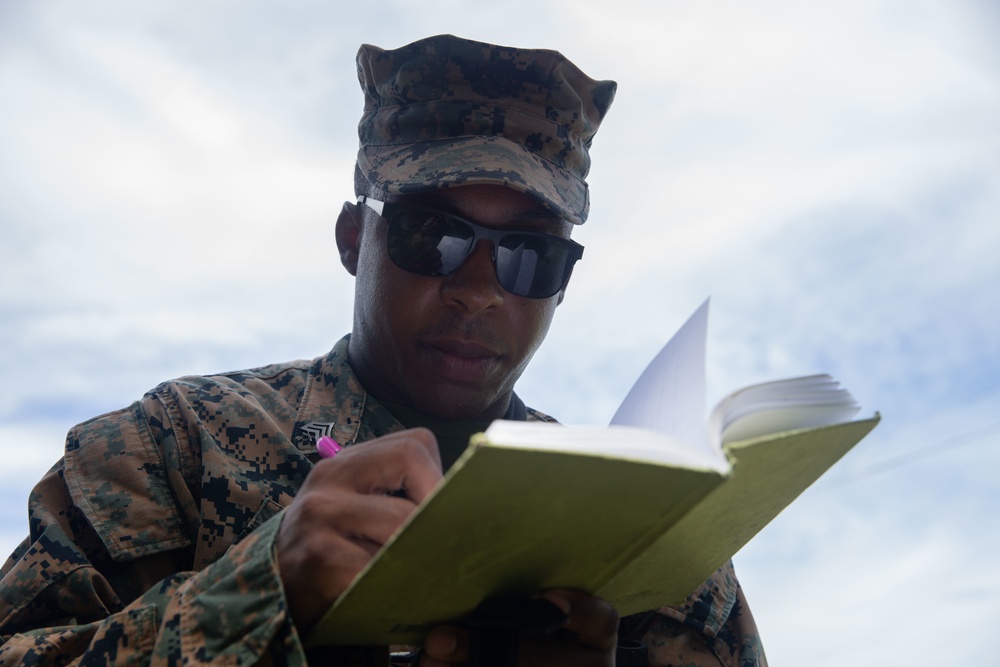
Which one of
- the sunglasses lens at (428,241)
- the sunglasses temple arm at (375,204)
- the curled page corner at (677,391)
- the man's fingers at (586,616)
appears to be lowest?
the man's fingers at (586,616)

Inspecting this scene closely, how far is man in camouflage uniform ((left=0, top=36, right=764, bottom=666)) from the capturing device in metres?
1.31

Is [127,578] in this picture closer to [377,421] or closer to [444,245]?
[377,421]

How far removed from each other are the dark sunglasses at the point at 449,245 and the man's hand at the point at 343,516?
1016 mm

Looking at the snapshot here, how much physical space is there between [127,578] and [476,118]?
1455 millimetres

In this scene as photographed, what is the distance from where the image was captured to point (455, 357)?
7.68 ft

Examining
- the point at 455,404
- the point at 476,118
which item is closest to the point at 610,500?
the point at 455,404

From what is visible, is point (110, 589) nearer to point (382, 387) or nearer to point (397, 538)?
point (382, 387)

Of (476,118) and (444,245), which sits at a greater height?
(476,118)

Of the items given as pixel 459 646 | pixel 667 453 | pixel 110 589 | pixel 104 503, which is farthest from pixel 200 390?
pixel 667 453

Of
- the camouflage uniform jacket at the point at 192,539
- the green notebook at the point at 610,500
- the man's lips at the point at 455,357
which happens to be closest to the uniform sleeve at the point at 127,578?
the camouflage uniform jacket at the point at 192,539

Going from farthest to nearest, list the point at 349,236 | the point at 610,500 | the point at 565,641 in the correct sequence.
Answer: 1. the point at 349,236
2. the point at 565,641
3. the point at 610,500

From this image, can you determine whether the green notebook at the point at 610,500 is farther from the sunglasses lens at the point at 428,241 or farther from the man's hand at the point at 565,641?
the sunglasses lens at the point at 428,241

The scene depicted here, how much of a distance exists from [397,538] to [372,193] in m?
1.58

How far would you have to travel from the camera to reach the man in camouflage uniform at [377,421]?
1.31 m
